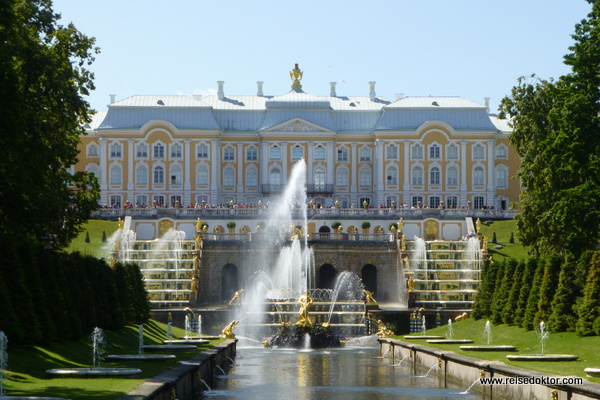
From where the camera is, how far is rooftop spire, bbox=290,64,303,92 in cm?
10288

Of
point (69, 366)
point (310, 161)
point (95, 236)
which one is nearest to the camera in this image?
point (69, 366)

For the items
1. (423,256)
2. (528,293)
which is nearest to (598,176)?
(528,293)

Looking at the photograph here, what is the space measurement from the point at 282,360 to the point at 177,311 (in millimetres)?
19254

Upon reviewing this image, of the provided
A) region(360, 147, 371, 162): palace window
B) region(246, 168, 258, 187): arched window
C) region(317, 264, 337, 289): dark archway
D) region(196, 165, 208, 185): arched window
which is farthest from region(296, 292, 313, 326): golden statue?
region(360, 147, 371, 162): palace window

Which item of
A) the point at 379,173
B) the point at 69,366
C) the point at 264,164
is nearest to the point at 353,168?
the point at 379,173

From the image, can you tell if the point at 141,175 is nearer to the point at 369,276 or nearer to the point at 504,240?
the point at 504,240

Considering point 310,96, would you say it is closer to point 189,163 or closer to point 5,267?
point 189,163

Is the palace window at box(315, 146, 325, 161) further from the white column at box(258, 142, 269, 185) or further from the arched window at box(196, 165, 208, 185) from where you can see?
the arched window at box(196, 165, 208, 185)

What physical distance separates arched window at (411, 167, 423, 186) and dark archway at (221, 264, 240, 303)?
108 ft

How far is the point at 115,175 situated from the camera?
96250mm

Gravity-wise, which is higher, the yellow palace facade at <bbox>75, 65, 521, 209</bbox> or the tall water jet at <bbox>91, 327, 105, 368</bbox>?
the yellow palace facade at <bbox>75, 65, 521, 209</bbox>

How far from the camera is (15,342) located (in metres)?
24.0

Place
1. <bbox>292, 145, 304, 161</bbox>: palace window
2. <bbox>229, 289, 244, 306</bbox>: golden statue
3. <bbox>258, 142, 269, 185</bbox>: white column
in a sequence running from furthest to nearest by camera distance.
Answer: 1. <bbox>292, 145, 304, 161</bbox>: palace window
2. <bbox>258, 142, 269, 185</bbox>: white column
3. <bbox>229, 289, 244, 306</bbox>: golden statue

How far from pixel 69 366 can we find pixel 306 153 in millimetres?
75633
